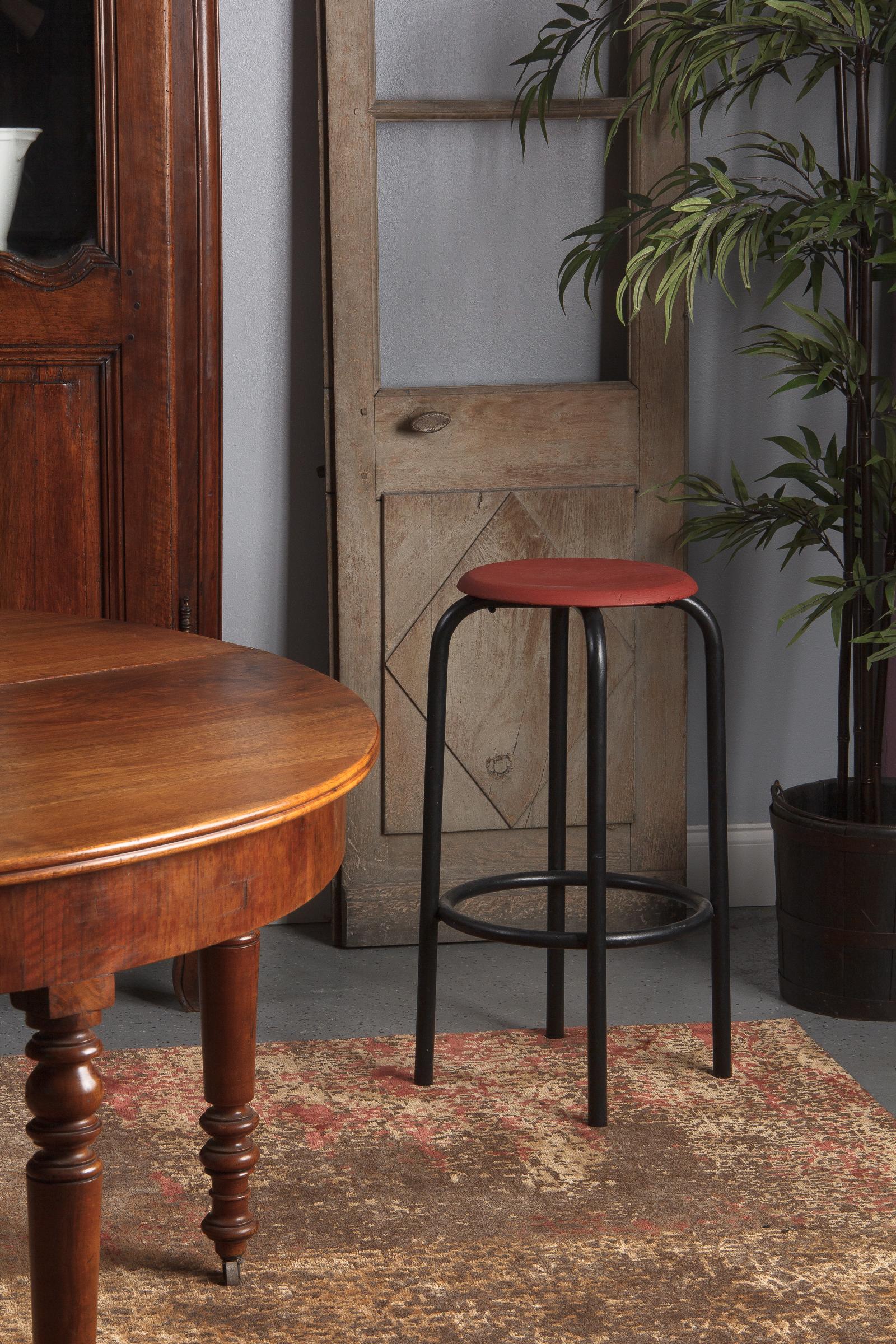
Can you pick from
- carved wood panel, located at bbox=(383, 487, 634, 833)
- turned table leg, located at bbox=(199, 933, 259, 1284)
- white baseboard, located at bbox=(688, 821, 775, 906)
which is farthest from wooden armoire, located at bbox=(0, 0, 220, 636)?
white baseboard, located at bbox=(688, 821, 775, 906)

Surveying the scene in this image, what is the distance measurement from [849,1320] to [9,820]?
4.05 feet

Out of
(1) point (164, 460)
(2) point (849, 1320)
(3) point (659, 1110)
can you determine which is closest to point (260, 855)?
(2) point (849, 1320)

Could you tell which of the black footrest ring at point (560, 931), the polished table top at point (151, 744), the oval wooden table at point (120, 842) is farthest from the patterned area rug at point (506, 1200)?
the polished table top at point (151, 744)

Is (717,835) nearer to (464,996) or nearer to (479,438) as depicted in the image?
(464,996)

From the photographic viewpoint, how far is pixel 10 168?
2525 mm

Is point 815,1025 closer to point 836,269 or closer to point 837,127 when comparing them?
point 836,269

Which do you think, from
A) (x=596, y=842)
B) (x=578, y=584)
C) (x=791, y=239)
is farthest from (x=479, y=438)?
(x=596, y=842)

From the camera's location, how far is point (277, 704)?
1517mm

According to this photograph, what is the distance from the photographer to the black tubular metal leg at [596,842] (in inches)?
83.7

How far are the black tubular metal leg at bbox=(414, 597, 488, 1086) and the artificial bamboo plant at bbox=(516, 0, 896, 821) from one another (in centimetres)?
59

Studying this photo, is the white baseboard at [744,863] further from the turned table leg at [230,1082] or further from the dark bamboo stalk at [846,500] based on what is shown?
the turned table leg at [230,1082]

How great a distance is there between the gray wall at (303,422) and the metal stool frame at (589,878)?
28.8 inches

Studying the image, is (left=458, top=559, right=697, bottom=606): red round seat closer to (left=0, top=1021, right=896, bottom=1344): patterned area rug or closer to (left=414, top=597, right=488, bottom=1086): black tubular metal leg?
(left=414, top=597, right=488, bottom=1086): black tubular metal leg

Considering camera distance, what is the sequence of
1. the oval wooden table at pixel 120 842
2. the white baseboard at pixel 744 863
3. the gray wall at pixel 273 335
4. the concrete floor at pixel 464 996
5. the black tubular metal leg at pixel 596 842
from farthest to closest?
the white baseboard at pixel 744 863 → the gray wall at pixel 273 335 → the concrete floor at pixel 464 996 → the black tubular metal leg at pixel 596 842 → the oval wooden table at pixel 120 842
